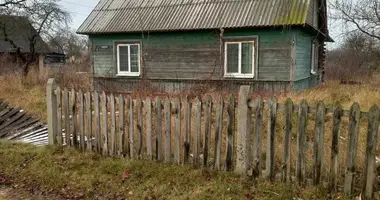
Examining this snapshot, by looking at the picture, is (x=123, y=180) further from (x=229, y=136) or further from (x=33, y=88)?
(x=33, y=88)

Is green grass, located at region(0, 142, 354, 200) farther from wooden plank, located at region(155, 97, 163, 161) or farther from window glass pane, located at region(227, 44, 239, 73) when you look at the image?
window glass pane, located at region(227, 44, 239, 73)

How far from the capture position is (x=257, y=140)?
396cm

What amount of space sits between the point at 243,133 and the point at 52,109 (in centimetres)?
336

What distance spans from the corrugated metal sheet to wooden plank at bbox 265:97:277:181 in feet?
25.5

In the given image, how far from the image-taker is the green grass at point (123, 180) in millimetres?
3754

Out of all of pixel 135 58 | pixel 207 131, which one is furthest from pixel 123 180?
pixel 135 58

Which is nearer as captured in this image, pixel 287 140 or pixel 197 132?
pixel 287 140

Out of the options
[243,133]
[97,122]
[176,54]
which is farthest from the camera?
[176,54]

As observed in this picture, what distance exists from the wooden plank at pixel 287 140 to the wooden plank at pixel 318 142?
0.28 m

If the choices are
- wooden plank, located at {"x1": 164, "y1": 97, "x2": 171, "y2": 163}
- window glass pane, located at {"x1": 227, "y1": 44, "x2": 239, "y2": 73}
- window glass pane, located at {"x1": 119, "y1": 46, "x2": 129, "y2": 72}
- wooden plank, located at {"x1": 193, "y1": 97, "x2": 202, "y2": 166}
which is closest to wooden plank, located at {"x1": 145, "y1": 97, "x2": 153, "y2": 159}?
wooden plank, located at {"x1": 164, "y1": 97, "x2": 171, "y2": 163}

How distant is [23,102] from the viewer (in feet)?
32.5

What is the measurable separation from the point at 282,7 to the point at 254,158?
8.66 meters

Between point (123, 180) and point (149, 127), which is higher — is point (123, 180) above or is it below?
below

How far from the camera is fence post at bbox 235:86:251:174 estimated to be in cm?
399
